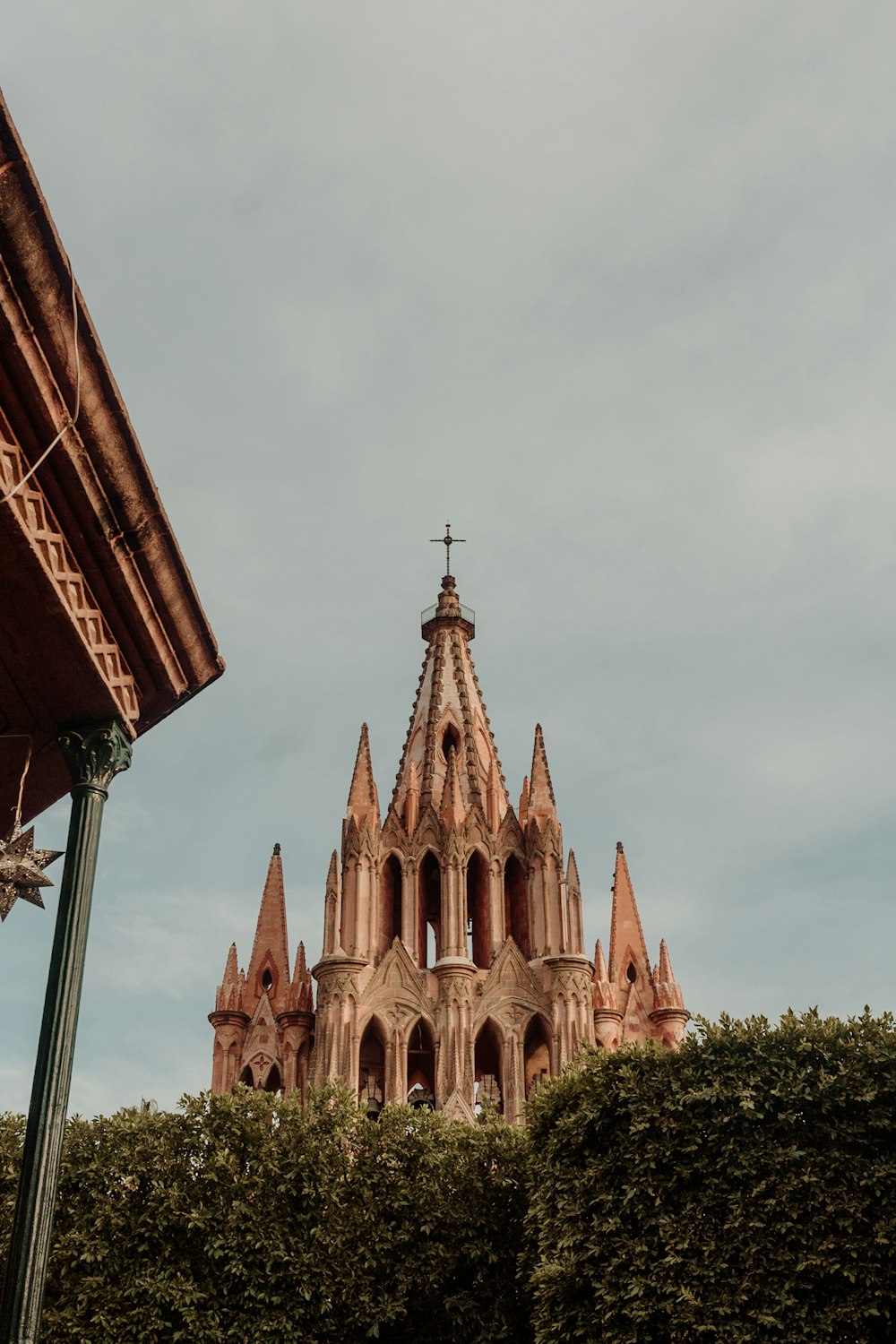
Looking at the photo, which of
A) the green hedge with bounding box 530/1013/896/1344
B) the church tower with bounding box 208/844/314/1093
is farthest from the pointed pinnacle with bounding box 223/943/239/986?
the green hedge with bounding box 530/1013/896/1344

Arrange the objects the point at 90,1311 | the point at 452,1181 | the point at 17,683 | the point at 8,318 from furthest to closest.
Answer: the point at 452,1181
the point at 90,1311
the point at 17,683
the point at 8,318

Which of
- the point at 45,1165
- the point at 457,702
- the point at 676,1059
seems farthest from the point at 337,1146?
the point at 457,702

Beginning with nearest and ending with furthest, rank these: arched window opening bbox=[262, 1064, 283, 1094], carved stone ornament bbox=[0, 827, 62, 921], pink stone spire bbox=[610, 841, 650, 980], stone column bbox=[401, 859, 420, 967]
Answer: carved stone ornament bbox=[0, 827, 62, 921] → stone column bbox=[401, 859, 420, 967] → arched window opening bbox=[262, 1064, 283, 1094] → pink stone spire bbox=[610, 841, 650, 980]

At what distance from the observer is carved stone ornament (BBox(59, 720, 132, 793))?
743 cm

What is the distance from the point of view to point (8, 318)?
19.4 ft

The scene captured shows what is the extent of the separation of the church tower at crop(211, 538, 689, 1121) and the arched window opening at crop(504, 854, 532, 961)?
0.21ft

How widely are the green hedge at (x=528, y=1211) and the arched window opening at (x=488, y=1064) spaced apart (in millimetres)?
17840

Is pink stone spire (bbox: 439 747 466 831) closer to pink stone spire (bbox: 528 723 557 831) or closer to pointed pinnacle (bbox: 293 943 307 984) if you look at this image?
pink stone spire (bbox: 528 723 557 831)

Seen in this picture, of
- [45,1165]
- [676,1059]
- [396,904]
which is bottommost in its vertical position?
[45,1165]

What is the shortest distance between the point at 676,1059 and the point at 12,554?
12639 millimetres

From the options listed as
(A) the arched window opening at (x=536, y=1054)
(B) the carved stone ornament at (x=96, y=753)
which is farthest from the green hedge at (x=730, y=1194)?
(A) the arched window opening at (x=536, y=1054)

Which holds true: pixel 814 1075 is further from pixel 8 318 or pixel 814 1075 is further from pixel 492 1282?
pixel 8 318

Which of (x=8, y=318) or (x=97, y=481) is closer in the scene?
(x=8, y=318)

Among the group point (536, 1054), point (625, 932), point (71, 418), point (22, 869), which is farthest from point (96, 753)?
point (625, 932)
